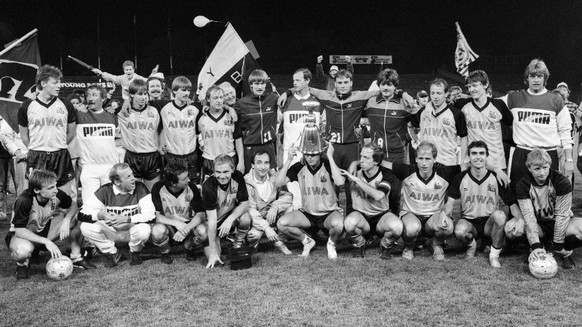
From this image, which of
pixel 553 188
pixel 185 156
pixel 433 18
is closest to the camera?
pixel 553 188

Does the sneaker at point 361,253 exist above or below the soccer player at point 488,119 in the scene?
below

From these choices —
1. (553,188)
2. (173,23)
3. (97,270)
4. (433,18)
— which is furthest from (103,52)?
(553,188)

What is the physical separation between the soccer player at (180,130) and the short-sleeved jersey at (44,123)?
1.03 metres

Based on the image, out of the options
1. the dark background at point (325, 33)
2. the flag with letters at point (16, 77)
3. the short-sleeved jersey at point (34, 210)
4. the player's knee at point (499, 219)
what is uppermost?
the dark background at point (325, 33)

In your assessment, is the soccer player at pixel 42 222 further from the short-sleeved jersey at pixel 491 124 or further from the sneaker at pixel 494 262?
the short-sleeved jersey at pixel 491 124

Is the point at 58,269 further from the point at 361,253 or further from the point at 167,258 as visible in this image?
the point at 361,253

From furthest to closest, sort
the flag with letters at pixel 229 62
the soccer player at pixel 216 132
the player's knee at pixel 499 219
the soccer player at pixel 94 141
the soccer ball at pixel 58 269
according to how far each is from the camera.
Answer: the flag with letters at pixel 229 62, the soccer player at pixel 216 132, the soccer player at pixel 94 141, the player's knee at pixel 499 219, the soccer ball at pixel 58 269

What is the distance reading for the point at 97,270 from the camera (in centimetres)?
509

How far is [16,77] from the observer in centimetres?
718

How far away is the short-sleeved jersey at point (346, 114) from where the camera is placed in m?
6.28

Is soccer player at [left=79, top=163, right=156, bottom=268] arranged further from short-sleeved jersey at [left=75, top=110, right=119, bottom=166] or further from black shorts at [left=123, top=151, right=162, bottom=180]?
short-sleeved jersey at [left=75, top=110, right=119, bottom=166]

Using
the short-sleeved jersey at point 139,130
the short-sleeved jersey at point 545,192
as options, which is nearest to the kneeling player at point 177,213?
the short-sleeved jersey at point 139,130

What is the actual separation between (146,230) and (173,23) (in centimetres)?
1779

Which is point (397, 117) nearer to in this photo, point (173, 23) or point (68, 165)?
point (68, 165)
